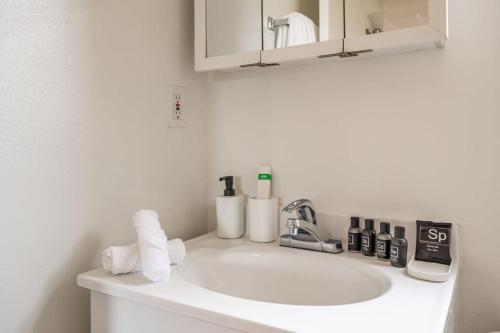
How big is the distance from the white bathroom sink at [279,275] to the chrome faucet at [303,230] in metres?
0.03

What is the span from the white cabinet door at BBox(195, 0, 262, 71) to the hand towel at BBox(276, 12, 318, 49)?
70mm

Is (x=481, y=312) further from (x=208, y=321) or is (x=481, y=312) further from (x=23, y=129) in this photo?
(x=23, y=129)

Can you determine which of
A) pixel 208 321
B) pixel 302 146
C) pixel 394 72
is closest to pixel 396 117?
pixel 394 72

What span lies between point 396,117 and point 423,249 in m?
0.35

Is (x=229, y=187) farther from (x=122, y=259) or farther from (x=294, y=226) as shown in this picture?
(x=122, y=259)

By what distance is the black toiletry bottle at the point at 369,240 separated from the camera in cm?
105

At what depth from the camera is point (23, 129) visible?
90cm

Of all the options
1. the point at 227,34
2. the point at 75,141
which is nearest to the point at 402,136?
the point at 227,34

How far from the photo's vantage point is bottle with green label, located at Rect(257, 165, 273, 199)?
1255mm

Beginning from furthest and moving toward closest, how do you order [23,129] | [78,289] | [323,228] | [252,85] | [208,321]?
[252,85] < [323,228] < [78,289] < [23,129] < [208,321]

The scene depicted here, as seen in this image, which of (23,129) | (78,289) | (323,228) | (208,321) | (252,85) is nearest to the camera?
(208,321)

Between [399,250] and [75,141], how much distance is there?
827mm

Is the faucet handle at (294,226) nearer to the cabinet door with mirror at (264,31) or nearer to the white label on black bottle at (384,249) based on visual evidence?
the white label on black bottle at (384,249)

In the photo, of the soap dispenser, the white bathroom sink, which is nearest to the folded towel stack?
the white bathroom sink
